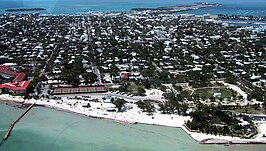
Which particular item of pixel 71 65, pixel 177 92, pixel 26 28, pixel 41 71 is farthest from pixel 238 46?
pixel 26 28

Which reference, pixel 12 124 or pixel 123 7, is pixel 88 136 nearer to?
pixel 12 124

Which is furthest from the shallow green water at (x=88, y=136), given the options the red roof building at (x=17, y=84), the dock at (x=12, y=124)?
the red roof building at (x=17, y=84)

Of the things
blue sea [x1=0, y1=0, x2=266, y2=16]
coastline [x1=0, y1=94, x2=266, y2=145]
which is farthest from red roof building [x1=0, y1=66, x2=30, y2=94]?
blue sea [x1=0, y1=0, x2=266, y2=16]

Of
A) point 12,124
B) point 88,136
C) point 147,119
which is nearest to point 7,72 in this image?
point 12,124

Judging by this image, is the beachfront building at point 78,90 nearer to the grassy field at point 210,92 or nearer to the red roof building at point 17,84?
the red roof building at point 17,84

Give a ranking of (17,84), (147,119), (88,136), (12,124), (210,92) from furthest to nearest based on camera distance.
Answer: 1. (17,84)
2. (210,92)
3. (147,119)
4. (12,124)
5. (88,136)

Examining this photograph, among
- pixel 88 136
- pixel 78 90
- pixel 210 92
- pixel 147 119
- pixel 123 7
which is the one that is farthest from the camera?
pixel 123 7
